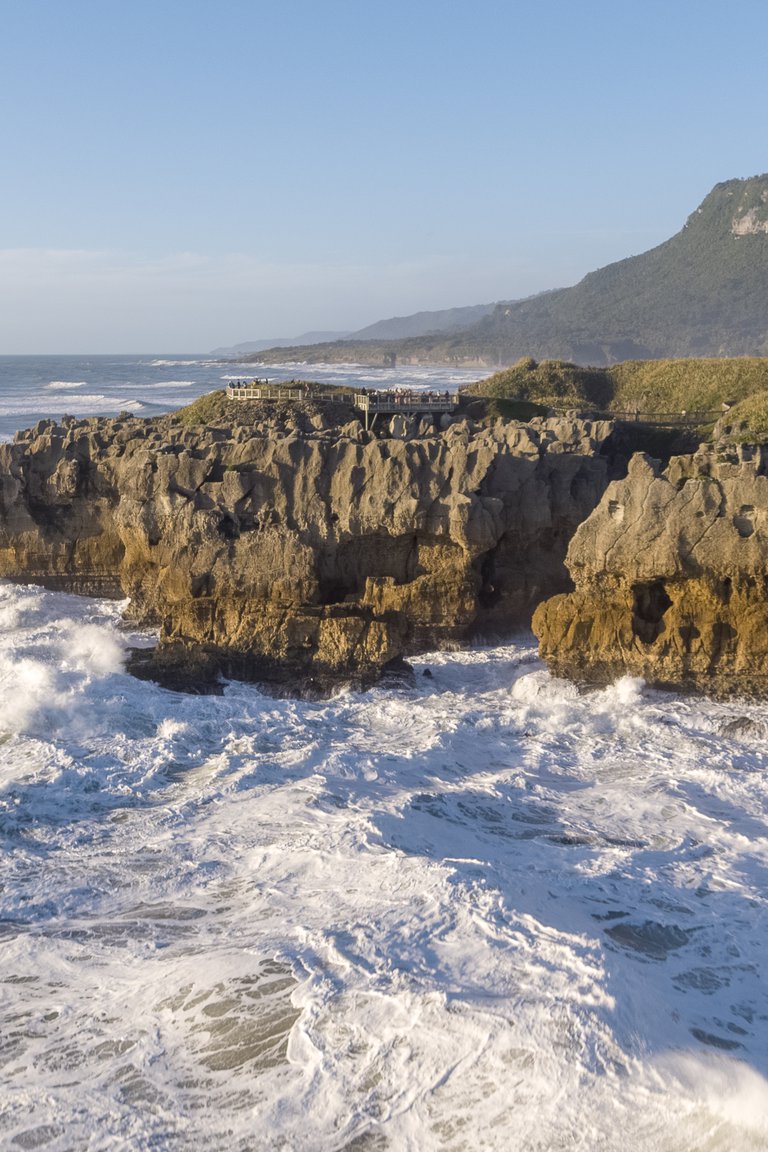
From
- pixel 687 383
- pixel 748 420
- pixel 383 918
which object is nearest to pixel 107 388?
pixel 687 383

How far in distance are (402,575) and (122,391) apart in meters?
102

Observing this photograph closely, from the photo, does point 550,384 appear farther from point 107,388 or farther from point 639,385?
point 107,388

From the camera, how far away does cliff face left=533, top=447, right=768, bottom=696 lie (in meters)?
17.6

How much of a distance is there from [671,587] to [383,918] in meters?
9.51

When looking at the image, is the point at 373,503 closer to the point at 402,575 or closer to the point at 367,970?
the point at 402,575

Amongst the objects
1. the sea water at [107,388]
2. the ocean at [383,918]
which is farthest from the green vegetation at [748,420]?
the sea water at [107,388]

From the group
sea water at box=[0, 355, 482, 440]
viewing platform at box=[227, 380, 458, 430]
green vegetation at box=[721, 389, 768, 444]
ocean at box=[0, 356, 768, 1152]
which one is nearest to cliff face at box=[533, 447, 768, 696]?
ocean at box=[0, 356, 768, 1152]

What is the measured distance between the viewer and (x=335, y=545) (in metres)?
21.1

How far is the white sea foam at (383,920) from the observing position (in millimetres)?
8445

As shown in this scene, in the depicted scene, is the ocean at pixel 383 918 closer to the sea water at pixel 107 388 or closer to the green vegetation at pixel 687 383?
the green vegetation at pixel 687 383

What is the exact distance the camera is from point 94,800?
14.4m

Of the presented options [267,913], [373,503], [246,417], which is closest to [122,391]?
[246,417]

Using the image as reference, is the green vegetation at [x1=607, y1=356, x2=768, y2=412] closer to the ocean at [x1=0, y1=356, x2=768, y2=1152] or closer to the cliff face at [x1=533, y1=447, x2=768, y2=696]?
the cliff face at [x1=533, y1=447, x2=768, y2=696]

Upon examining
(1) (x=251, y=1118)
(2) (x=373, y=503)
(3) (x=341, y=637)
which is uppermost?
(2) (x=373, y=503)
